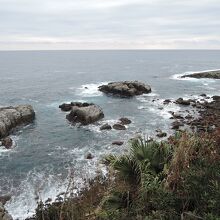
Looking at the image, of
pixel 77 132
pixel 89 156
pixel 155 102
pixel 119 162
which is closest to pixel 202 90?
pixel 155 102

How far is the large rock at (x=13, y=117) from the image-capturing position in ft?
148

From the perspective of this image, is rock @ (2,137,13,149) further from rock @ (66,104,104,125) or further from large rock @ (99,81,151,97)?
large rock @ (99,81,151,97)

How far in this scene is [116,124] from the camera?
160 ft

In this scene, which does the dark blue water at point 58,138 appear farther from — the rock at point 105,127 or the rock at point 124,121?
the rock at point 105,127

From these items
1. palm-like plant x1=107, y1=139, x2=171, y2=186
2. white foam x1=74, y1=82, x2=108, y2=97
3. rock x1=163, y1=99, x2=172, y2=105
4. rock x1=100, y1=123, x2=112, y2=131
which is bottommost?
white foam x1=74, y1=82, x2=108, y2=97

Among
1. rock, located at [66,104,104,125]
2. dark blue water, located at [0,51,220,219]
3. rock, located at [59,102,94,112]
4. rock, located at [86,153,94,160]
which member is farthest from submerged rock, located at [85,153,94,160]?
rock, located at [59,102,94,112]

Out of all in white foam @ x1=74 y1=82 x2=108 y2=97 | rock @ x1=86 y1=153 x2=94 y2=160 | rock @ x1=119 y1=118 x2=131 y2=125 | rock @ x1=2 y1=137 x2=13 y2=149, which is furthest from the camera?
white foam @ x1=74 y1=82 x2=108 y2=97

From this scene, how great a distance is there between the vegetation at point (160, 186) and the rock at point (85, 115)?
39342mm

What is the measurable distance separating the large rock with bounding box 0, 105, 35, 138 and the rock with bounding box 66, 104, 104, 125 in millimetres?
5839

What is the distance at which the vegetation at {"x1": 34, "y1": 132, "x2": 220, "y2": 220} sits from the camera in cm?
706

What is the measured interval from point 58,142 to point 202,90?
44865 millimetres

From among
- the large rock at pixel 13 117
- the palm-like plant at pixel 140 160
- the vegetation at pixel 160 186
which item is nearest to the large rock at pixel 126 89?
the large rock at pixel 13 117

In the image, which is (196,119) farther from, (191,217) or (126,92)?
(191,217)

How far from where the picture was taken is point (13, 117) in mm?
49125
